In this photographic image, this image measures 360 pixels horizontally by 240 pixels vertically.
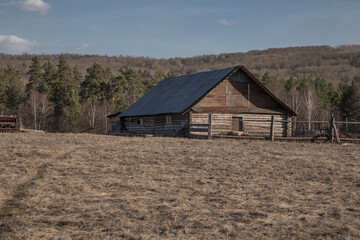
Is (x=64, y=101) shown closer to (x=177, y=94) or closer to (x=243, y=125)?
(x=177, y=94)

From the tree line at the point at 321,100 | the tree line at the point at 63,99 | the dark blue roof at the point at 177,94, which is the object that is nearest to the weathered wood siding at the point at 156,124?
the dark blue roof at the point at 177,94

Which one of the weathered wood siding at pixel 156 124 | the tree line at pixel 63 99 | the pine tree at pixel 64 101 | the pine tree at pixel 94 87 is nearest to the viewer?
the weathered wood siding at pixel 156 124

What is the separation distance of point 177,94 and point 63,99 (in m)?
39.8

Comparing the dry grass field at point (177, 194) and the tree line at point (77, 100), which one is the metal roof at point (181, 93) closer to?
the dry grass field at point (177, 194)

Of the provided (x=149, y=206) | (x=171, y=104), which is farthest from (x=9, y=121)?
(x=149, y=206)

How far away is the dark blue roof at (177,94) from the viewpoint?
32688 mm

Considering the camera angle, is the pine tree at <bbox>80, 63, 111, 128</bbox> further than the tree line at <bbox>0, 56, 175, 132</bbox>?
Yes

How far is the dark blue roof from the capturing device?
32688 millimetres

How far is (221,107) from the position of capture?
108 ft

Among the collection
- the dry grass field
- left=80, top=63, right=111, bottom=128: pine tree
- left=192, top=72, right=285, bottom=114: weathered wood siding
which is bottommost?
the dry grass field

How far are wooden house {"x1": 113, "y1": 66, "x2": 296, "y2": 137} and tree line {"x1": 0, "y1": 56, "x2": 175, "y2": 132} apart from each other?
32.2 metres

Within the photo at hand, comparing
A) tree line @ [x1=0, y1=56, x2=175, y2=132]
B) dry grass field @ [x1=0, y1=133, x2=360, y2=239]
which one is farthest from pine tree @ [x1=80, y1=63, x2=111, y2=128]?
dry grass field @ [x1=0, y1=133, x2=360, y2=239]

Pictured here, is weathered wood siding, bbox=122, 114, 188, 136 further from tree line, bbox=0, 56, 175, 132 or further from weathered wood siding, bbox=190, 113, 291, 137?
tree line, bbox=0, 56, 175, 132

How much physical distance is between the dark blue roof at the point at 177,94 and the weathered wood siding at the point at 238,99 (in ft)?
2.25
